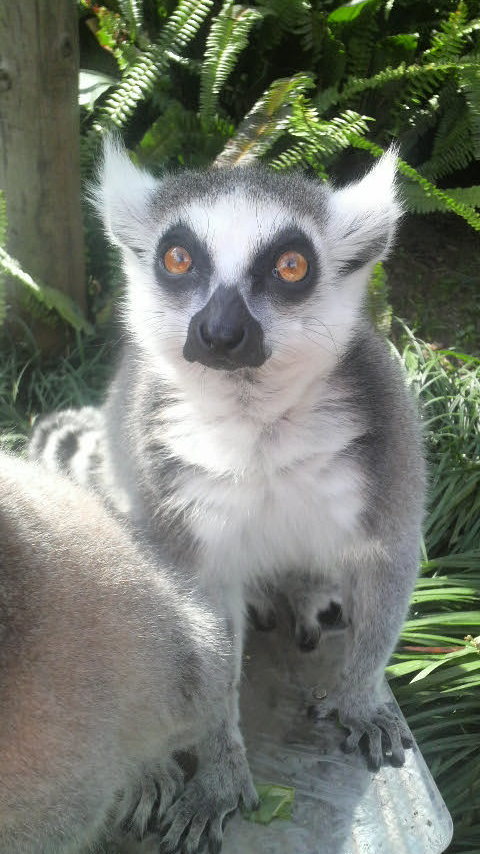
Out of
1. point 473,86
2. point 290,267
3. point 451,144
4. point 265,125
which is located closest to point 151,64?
point 265,125

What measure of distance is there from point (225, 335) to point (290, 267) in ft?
1.05

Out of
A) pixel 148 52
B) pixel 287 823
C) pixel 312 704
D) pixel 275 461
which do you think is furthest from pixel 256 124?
pixel 287 823

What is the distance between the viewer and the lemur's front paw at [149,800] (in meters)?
2.11

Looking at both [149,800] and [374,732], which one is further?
[374,732]

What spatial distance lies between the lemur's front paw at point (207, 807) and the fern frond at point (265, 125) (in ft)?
8.54

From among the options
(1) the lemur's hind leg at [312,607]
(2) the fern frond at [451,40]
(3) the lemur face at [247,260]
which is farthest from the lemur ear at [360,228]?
(2) the fern frond at [451,40]

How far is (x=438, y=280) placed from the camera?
4.99 m

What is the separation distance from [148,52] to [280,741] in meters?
3.26

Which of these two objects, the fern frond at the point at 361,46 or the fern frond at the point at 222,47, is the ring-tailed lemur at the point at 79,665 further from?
the fern frond at the point at 361,46

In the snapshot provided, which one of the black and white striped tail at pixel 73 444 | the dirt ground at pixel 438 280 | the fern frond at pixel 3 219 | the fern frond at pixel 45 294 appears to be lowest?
the dirt ground at pixel 438 280

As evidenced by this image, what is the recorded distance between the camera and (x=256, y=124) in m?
3.88

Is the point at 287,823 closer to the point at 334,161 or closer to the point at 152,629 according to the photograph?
the point at 152,629

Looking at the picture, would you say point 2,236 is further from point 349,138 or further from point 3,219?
point 349,138

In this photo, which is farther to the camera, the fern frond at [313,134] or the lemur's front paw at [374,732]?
the fern frond at [313,134]
